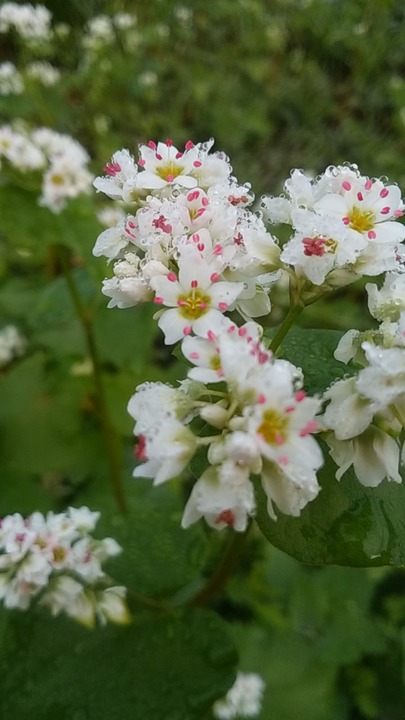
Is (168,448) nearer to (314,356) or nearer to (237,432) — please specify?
(237,432)

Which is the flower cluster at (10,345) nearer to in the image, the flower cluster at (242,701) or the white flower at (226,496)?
the flower cluster at (242,701)

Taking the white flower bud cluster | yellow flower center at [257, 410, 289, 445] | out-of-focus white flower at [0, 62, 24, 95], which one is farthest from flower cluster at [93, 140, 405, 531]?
the white flower bud cluster

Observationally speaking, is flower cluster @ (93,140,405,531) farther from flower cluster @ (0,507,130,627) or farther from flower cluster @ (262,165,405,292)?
flower cluster @ (0,507,130,627)

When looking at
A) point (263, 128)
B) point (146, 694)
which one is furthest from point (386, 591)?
point (263, 128)

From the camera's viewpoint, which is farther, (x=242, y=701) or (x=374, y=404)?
(x=242, y=701)

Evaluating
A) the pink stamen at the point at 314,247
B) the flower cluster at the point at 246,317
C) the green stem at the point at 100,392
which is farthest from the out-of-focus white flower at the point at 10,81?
the pink stamen at the point at 314,247

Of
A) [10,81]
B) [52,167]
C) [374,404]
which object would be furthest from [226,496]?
[10,81]
